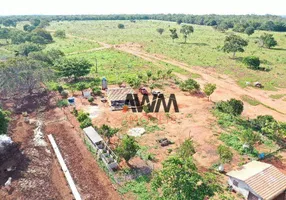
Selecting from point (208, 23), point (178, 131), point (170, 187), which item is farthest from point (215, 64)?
point (208, 23)

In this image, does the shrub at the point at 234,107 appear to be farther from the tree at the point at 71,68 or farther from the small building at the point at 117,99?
the tree at the point at 71,68

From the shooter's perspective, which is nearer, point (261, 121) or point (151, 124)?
point (261, 121)

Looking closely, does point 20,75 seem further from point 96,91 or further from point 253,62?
point 253,62

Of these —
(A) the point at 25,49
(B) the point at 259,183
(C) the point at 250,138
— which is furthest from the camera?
(A) the point at 25,49

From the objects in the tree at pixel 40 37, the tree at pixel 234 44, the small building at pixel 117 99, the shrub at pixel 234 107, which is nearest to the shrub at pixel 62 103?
the small building at pixel 117 99

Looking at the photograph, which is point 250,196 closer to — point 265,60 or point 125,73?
point 125,73

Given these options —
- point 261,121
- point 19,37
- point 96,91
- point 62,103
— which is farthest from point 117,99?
point 19,37

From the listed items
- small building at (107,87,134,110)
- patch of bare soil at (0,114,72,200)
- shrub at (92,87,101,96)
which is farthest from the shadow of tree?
shrub at (92,87,101,96)

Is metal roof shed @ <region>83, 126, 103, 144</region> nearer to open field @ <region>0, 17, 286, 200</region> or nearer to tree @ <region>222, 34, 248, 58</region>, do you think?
open field @ <region>0, 17, 286, 200</region>
